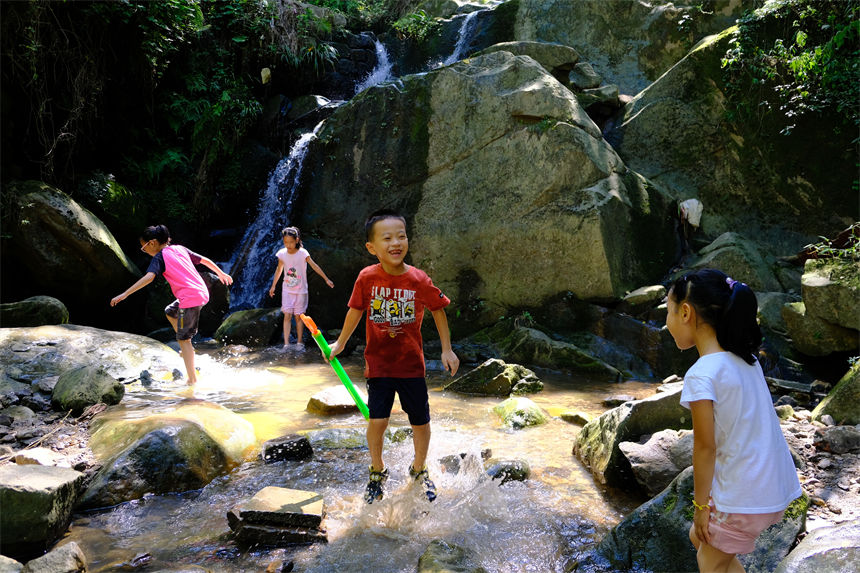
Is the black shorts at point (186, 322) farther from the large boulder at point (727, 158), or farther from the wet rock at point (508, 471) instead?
the large boulder at point (727, 158)

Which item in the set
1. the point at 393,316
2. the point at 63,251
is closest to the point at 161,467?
the point at 393,316

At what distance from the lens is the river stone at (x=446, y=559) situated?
2582 millimetres

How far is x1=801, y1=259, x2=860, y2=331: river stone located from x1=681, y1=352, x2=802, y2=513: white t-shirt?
4480 mm

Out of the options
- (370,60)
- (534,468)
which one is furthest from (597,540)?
(370,60)

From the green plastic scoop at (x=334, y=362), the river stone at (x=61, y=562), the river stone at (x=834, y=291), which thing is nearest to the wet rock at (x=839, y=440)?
the river stone at (x=834, y=291)

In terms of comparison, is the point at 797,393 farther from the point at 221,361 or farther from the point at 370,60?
the point at 370,60

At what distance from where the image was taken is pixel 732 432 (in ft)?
6.39

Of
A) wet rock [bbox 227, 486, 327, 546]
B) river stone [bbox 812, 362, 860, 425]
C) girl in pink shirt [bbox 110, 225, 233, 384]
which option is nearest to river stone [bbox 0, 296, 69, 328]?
girl in pink shirt [bbox 110, 225, 233, 384]

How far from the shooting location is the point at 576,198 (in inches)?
323

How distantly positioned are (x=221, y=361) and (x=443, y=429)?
396cm

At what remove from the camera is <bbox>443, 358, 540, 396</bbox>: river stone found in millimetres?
6105

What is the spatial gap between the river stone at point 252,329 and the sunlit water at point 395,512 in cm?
351

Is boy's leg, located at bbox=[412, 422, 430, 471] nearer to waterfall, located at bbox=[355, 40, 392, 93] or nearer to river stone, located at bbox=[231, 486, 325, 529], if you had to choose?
river stone, located at bbox=[231, 486, 325, 529]

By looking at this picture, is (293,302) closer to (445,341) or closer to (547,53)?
(445,341)
